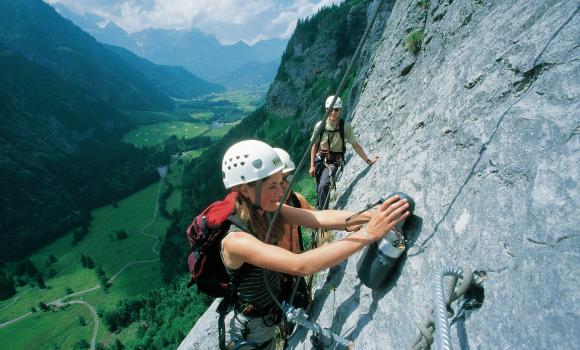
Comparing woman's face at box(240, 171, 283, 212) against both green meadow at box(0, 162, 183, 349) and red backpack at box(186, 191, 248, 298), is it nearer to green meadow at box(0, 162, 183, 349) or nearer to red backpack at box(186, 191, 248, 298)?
red backpack at box(186, 191, 248, 298)

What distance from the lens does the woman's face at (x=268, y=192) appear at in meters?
3.64

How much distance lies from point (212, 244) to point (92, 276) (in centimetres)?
12199

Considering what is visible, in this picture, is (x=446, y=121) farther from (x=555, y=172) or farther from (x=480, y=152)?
(x=555, y=172)

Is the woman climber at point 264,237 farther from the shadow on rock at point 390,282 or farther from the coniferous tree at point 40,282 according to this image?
the coniferous tree at point 40,282

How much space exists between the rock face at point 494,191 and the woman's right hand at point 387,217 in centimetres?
32

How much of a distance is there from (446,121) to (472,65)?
0.96m

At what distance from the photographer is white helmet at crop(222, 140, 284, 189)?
3562 mm

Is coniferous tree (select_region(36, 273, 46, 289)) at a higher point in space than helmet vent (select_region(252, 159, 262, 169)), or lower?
lower

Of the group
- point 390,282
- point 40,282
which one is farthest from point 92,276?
point 390,282

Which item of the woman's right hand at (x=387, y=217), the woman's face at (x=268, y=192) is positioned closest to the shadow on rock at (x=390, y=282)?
the woman's right hand at (x=387, y=217)

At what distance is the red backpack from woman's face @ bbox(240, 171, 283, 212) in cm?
17

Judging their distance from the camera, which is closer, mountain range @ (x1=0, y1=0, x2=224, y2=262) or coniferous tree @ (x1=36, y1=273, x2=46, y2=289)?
coniferous tree @ (x1=36, y1=273, x2=46, y2=289)

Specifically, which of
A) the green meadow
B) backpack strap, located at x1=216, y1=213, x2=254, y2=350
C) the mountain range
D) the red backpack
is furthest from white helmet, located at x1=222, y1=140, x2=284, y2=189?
the mountain range

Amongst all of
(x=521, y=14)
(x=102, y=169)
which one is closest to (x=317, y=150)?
(x=521, y=14)
